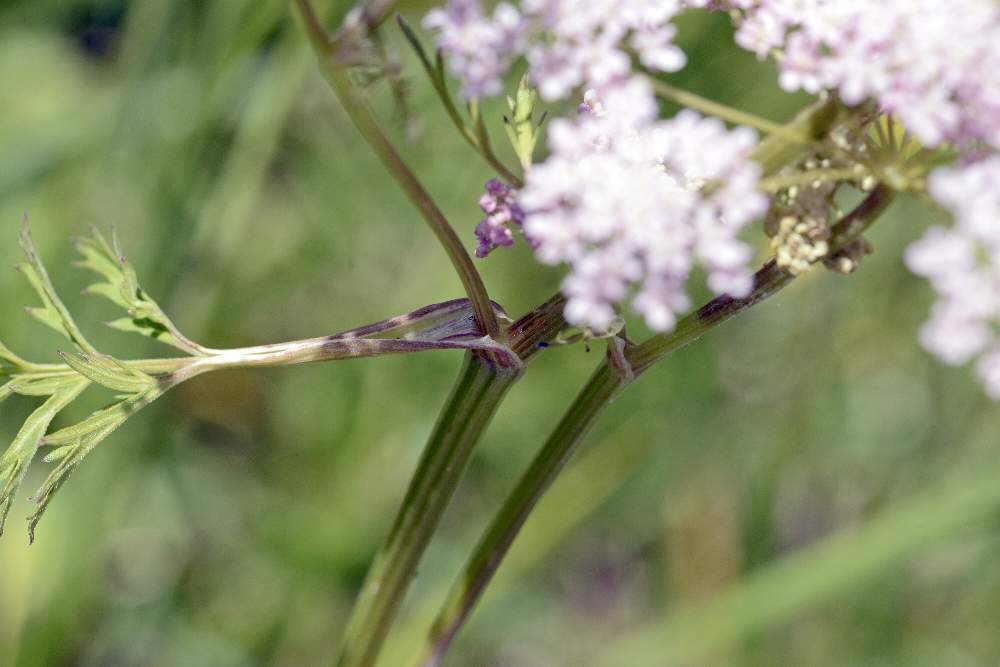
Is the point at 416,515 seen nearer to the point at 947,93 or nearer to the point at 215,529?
the point at 947,93

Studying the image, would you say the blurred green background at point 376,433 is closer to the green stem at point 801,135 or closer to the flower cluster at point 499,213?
the flower cluster at point 499,213

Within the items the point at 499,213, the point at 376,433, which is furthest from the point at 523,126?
the point at 376,433

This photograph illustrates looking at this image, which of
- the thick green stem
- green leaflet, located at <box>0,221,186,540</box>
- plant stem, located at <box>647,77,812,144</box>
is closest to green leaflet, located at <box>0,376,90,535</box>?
green leaflet, located at <box>0,221,186,540</box>

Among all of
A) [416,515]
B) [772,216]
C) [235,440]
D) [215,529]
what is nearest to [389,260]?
[235,440]

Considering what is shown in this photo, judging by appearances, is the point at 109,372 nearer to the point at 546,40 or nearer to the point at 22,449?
the point at 22,449

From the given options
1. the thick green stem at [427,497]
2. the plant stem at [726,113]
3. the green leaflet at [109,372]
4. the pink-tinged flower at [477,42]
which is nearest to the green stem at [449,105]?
the pink-tinged flower at [477,42]
